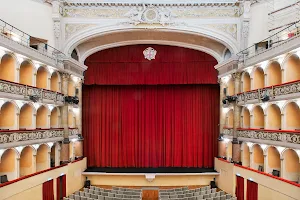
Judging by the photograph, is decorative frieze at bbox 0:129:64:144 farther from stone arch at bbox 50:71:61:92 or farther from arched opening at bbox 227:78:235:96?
arched opening at bbox 227:78:235:96

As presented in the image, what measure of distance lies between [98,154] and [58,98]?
5.90m

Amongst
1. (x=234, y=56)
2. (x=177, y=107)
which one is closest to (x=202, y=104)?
(x=177, y=107)

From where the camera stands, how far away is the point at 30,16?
16625 mm

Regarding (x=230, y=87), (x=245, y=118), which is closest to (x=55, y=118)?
(x=230, y=87)

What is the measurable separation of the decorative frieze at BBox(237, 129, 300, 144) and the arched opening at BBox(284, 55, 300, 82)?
2.58m

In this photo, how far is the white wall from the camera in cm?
1516

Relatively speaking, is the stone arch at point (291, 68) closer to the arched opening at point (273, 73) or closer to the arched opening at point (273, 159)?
the arched opening at point (273, 73)

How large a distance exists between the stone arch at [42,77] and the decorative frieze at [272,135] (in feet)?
36.8

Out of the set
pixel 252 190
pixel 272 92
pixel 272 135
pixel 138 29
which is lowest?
pixel 252 190

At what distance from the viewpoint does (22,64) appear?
15.3m

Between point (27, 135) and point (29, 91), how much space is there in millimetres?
2096

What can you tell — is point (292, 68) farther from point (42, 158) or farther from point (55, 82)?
point (42, 158)

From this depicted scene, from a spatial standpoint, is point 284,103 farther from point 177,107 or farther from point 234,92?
point 177,107

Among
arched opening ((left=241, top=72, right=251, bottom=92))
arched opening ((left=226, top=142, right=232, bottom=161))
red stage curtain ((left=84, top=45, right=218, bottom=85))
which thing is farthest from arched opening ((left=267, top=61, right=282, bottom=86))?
red stage curtain ((left=84, top=45, right=218, bottom=85))
